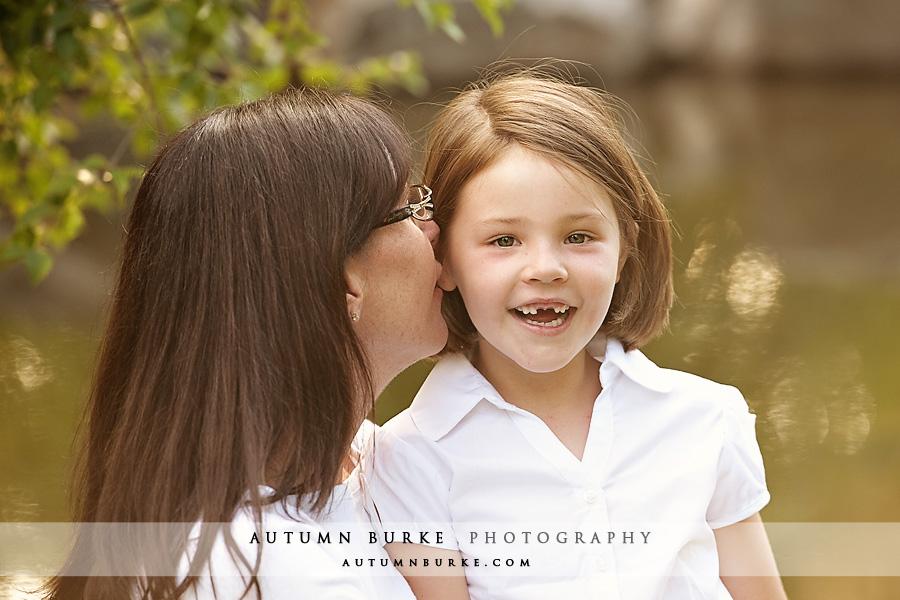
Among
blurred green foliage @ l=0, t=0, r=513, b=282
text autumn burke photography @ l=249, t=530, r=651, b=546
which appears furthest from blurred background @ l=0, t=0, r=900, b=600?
text autumn burke photography @ l=249, t=530, r=651, b=546

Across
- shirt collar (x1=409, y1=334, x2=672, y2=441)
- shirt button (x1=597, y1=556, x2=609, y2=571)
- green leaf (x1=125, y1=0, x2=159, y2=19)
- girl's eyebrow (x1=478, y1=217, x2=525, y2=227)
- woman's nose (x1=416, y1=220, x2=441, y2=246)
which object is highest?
green leaf (x1=125, y1=0, x2=159, y2=19)

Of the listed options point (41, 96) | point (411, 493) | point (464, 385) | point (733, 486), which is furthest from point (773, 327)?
point (41, 96)

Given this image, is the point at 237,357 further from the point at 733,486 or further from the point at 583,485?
the point at 733,486

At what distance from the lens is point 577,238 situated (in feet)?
3.60

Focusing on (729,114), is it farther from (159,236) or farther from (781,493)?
(159,236)

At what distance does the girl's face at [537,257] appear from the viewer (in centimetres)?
107

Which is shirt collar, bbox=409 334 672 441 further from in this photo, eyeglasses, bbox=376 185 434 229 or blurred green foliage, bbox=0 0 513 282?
blurred green foliage, bbox=0 0 513 282

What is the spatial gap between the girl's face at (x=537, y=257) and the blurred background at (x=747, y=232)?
0.31 meters

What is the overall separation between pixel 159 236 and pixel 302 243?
136mm

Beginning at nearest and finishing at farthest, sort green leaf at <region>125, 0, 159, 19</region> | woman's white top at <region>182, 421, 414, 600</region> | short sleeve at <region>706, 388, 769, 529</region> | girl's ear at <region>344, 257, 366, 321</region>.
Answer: woman's white top at <region>182, 421, 414, 600</region>, girl's ear at <region>344, 257, 366, 321</region>, short sleeve at <region>706, 388, 769, 529</region>, green leaf at <region>125, 0, 159, 19</region>

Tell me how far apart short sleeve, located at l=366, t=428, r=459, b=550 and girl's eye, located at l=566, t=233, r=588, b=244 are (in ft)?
0.90

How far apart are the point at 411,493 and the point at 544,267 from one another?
0.28m

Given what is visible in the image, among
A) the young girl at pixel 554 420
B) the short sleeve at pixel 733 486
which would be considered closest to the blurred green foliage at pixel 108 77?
the young girl at pixel 554 420

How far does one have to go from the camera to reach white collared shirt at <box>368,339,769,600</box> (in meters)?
1.07
